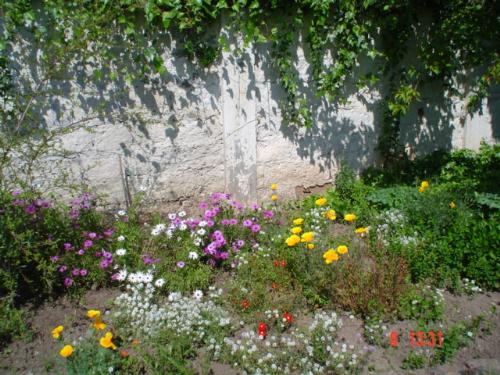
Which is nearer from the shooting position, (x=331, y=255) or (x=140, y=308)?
(x=331, y=255)

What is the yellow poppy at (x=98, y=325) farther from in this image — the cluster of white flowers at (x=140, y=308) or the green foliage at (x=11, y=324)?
the green foliage at (x=11, y=324)

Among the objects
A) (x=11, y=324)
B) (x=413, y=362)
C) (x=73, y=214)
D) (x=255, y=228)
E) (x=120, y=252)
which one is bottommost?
(x=413, y=362)

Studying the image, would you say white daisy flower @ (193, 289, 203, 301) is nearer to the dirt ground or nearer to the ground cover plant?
the ground cover plant

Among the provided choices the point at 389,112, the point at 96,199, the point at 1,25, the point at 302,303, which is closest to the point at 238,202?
the point at 96,199

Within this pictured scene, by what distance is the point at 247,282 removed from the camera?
339 cm

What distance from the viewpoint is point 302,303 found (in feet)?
10.4

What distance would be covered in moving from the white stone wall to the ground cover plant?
1.27ft

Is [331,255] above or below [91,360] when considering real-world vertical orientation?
above

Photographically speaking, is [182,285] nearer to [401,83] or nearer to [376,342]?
[376,342]

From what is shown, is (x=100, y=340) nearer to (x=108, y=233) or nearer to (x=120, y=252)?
(x=120, y=252)

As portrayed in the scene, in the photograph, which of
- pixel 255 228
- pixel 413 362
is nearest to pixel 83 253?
pixel 255 228

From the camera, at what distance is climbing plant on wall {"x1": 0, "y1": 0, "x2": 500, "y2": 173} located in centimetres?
373
